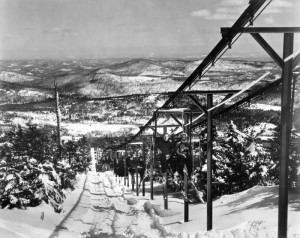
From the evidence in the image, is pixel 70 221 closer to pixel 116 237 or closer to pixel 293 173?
pixel 116 237

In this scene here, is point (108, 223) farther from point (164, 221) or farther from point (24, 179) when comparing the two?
point (24, 179)

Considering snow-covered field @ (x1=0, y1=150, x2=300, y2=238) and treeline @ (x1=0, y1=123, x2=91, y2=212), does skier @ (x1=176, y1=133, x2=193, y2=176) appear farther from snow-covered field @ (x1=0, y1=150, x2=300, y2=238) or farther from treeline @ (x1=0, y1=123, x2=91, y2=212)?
treeline @ (x1=0, y1=123, x2=91, y2=212)

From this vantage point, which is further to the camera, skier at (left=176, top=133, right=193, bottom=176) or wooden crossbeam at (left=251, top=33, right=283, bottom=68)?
skier at (left=176, top=133, right=193, bottom=176)

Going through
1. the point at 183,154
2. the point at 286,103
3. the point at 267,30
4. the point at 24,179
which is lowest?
the point at 24,179

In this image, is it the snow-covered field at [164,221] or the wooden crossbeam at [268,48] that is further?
the snow-covered field at [164,221]

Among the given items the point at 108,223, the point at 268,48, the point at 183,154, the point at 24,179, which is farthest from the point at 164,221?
the point at 268,48

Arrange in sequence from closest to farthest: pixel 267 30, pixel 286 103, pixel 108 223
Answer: pixel 286 103
pixel 267 30
pixel 108 223

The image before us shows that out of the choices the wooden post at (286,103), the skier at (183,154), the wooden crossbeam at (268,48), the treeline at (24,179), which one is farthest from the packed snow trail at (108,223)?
the wooden crossbeam at (268,48)

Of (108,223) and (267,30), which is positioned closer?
(267,30)

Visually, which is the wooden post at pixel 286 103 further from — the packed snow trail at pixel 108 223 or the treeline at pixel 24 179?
the treeline at pixel 24 179

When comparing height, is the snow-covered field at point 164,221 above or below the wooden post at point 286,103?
below

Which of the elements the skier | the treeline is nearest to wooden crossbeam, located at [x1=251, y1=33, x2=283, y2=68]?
the skier

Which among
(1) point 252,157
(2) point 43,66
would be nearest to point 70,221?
(1) point 252,157
